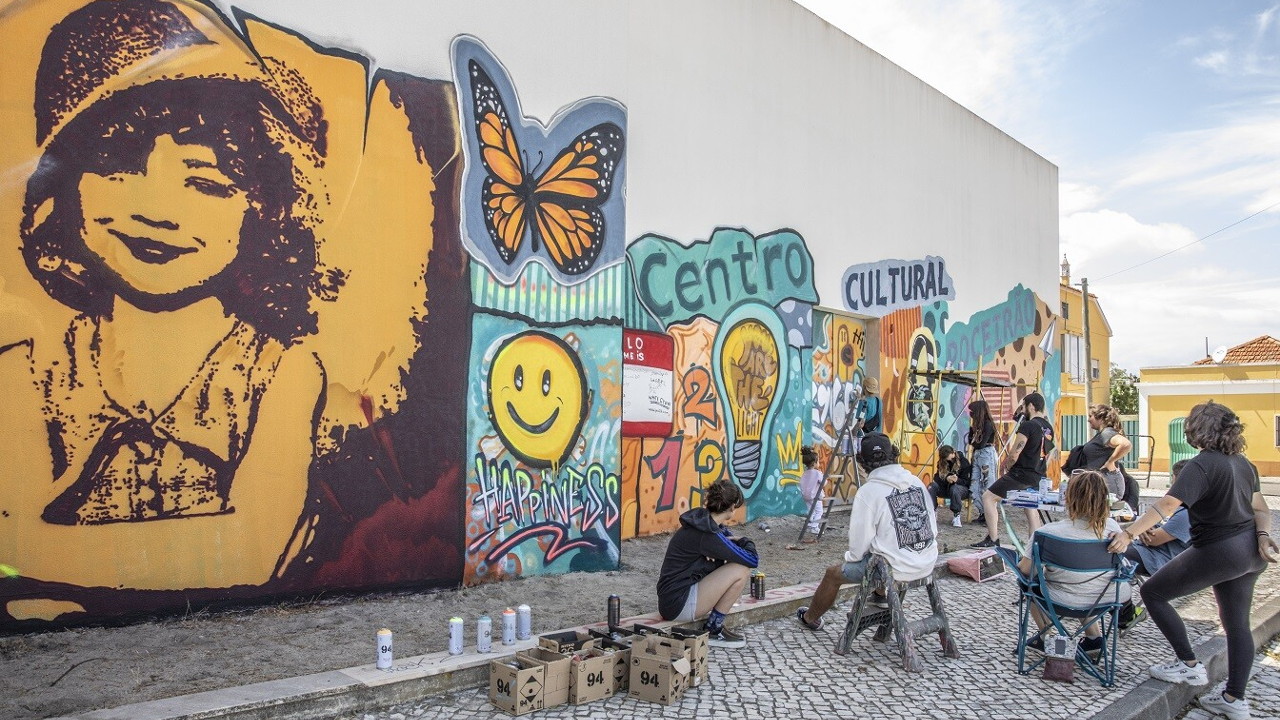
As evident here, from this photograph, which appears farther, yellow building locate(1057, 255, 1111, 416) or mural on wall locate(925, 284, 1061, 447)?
yellow building locate(1057, 255, 1111, 416)

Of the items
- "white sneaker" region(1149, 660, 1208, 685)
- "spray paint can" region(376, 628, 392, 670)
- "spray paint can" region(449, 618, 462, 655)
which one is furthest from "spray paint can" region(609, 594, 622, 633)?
"white sneaker" region(1149, 660, 1208, 685)

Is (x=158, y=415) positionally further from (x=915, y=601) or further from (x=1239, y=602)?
(x=1239, y=602)

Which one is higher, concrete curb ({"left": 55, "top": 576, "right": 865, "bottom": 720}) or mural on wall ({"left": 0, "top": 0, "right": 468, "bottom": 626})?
mural on wall ({"left": 0, "top": 0, "right": 468, "bottom": 626})

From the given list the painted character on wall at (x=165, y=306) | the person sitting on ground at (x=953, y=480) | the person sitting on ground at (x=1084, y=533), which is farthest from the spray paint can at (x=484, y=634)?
the person sitting on ground at (x=953, y=480)

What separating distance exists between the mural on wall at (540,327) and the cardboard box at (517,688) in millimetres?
2268

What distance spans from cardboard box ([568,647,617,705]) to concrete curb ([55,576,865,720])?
539mm

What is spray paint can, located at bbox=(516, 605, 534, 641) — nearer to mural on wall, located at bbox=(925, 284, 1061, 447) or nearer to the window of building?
mural on wall, located at bbox=(925, 284, 1061, 447)

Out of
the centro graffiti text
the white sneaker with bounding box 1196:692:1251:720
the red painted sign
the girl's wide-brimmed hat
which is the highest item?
the girl's wide-brimmed hat

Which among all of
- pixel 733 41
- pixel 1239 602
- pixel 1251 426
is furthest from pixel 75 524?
pixel 1251 426

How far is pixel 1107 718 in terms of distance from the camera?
4.60 metres

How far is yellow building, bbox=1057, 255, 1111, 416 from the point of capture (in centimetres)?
3631

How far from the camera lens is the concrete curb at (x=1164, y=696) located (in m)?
4.72

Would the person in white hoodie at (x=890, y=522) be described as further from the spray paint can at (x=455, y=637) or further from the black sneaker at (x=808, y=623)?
the spray paint can at (x=455, y=637)

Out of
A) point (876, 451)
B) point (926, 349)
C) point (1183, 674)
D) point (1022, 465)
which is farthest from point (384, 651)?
point (926, 349)
